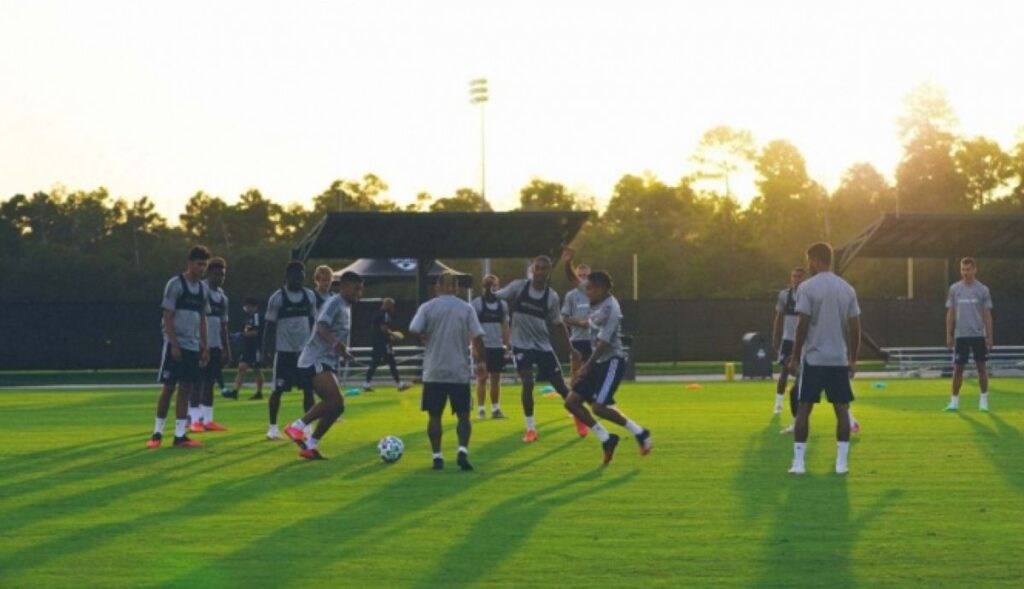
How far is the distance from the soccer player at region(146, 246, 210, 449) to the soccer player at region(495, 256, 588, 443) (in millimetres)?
3572

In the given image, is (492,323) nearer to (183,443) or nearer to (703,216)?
(183,443)

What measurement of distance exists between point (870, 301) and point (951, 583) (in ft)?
132

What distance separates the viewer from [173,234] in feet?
344

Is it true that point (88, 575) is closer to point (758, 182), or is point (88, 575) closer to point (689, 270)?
point (689, 270)

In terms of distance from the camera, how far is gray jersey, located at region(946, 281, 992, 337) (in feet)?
71.7

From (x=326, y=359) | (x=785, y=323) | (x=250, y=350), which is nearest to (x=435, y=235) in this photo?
(x=250, y=350)

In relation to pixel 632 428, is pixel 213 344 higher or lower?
higher

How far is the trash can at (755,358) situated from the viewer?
37875mm

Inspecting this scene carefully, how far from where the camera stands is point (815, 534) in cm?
986

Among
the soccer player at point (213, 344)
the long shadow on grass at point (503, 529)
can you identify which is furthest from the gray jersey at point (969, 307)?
the soccer player at point (213, 344)

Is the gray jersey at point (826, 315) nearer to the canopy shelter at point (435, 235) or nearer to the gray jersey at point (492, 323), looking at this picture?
the gray jersey at point (492, 323)

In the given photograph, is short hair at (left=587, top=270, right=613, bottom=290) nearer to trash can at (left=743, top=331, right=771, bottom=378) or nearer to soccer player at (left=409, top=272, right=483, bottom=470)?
soccer player at (left=409, top=272, right=483, bottom=470)

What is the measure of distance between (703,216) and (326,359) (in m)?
94.4

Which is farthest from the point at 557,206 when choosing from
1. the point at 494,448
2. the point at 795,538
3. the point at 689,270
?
the point at 795,538
